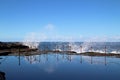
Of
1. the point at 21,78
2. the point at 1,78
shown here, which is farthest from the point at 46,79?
the point at 1,78

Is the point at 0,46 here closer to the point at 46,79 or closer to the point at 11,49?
the point at 11,49

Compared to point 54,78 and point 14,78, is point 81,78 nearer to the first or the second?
point 54,78

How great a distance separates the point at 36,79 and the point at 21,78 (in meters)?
2.33

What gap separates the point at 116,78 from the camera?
32.6m

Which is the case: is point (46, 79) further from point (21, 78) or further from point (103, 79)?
point (103, 79)

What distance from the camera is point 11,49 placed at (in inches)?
3371

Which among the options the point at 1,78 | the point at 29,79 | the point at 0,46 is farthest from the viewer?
the point at 0,46

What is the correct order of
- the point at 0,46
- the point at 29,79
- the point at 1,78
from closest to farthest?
the point at 1,78 < the point at 29,79 < the point at 0,46

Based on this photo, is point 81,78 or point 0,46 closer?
point 81,78

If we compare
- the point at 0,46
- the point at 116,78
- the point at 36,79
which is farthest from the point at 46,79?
the point at 0,46

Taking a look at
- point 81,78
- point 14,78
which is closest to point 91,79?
point 81,78

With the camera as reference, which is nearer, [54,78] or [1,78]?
[1,78]

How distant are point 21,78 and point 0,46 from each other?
Result: 173 ft

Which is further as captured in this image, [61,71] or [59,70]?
[59,70]
